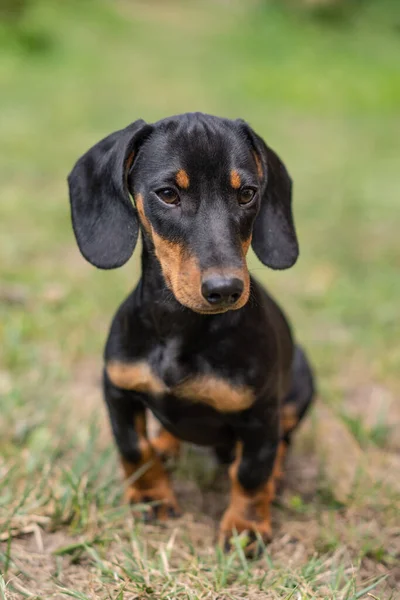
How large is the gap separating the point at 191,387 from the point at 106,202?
0.80 meters

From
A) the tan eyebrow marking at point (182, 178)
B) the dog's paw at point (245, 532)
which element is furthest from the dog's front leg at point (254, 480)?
the tan eyebrow marking at point (182, 178)

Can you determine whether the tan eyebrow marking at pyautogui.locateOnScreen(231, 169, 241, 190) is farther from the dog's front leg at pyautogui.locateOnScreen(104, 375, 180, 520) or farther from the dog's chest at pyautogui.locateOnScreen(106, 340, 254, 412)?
the dog's front leg at pyautogui.locateOnScreen(104, 375, 180, 520)

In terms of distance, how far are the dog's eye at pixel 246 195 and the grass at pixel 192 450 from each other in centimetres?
137

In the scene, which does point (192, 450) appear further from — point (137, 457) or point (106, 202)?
point (106, 202)

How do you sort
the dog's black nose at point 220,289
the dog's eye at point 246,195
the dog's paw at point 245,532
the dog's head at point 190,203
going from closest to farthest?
1. the dog's black nose at point 220,289
2. the dog's head at point 190,203
3. the dog's eye at point 246,195
4. the dog's paw at point 245,532

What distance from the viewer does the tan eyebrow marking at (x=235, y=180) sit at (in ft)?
9.34

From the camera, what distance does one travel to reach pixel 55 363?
187 inches

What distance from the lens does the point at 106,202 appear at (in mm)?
3057

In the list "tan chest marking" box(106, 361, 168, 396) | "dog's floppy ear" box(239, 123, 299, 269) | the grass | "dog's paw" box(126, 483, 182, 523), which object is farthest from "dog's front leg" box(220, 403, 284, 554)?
"dog's floppy ear" box(239, 123, 299, 269)

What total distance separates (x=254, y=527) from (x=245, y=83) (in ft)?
43.3

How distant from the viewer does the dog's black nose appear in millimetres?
2562

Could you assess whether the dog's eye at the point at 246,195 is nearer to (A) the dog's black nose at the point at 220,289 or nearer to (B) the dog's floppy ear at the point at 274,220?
(B) the dog's floppy ear at the point at 274,220

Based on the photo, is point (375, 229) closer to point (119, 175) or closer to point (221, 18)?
point (119, 175)

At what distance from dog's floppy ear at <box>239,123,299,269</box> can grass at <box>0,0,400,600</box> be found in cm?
119
